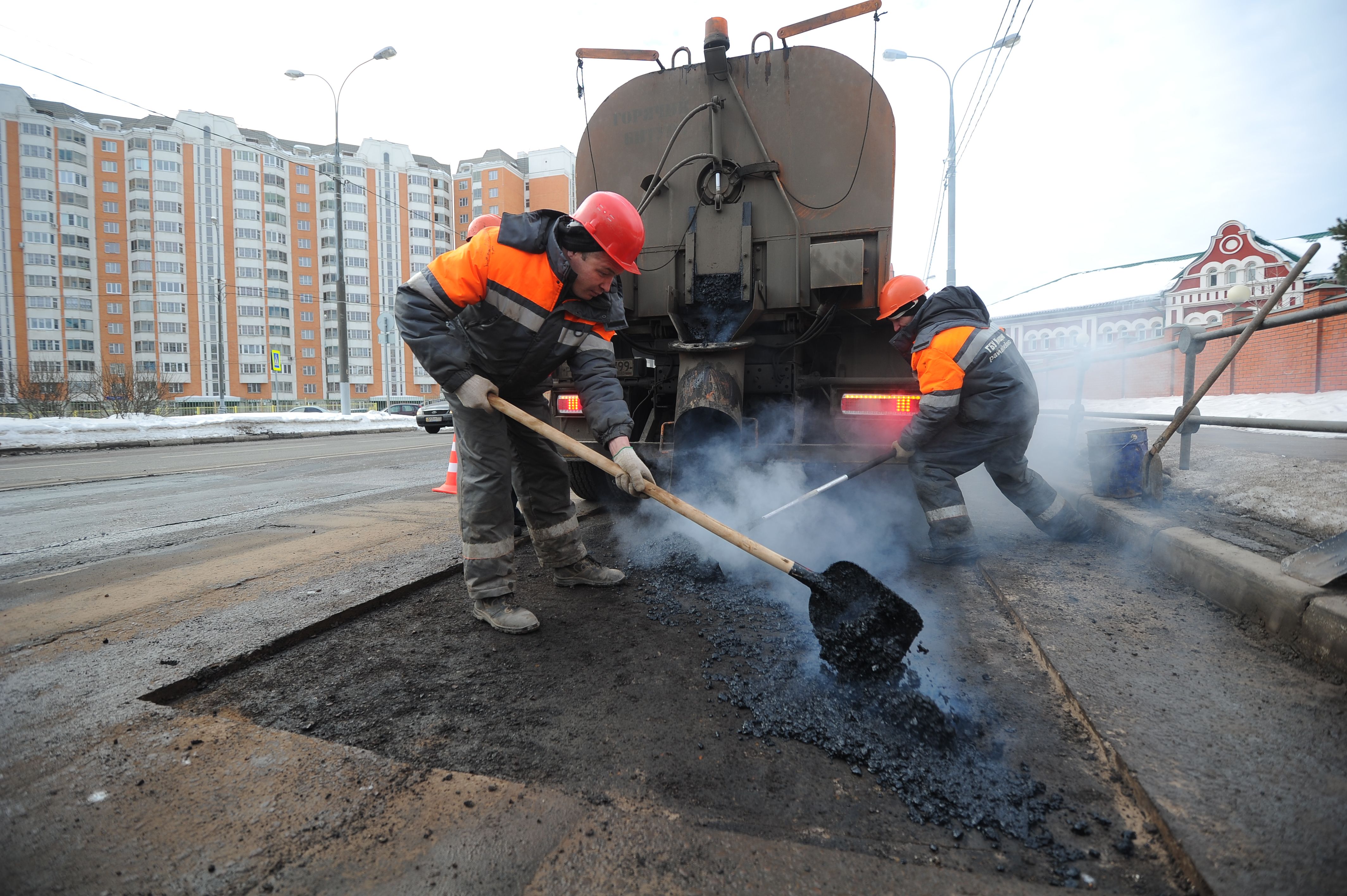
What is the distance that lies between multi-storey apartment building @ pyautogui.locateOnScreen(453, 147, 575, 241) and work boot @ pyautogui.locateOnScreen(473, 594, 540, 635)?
64329mm

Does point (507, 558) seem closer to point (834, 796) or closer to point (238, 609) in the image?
point (238, 609)

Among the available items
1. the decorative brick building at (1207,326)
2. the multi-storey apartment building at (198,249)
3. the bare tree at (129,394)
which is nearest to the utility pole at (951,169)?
the decorative brick building at (1207,326)

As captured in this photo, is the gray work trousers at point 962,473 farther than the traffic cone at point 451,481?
No

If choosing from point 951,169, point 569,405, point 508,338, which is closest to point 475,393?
point 508,338

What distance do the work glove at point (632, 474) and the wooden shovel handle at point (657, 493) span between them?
2 centimetres

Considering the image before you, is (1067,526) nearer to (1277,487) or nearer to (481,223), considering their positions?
(1277,487)

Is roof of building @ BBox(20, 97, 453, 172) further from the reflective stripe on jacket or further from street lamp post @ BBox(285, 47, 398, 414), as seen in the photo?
the reflective stripe on jacket

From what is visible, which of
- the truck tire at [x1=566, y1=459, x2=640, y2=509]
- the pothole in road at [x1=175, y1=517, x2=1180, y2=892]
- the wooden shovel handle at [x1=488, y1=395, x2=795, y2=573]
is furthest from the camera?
the truck tire at [x1=566, y1=459, x2=640, y2=509]

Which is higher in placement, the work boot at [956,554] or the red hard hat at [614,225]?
the red hard hat at [614,225]

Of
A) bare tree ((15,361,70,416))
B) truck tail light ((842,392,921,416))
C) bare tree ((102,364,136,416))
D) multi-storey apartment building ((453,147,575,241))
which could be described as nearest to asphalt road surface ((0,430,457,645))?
truck tail light ((842,392,921,416))

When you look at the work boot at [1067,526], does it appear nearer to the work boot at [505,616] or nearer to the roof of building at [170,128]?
the work boot at [505,616]

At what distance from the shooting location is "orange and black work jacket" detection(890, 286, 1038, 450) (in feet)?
11.8

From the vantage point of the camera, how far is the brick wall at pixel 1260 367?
1574 cm

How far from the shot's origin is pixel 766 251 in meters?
4.37
